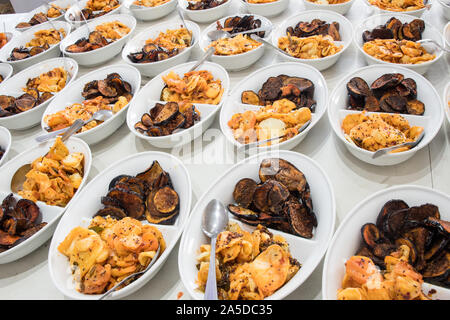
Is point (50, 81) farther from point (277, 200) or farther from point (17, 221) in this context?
point (277, 200)

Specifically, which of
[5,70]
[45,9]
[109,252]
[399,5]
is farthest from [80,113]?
[399,5]

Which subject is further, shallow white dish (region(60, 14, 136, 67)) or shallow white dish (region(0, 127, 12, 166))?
shallow white dish (region(60, 14, 136, 67))

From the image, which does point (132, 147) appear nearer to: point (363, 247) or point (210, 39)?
point (210, 39)

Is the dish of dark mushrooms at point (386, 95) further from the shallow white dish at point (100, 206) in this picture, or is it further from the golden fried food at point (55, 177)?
the golden fried food at point (55, 177)

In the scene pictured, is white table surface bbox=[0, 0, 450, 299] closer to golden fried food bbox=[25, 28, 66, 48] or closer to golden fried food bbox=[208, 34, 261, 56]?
golden fried food bbox=[208, 34, 261, 56]

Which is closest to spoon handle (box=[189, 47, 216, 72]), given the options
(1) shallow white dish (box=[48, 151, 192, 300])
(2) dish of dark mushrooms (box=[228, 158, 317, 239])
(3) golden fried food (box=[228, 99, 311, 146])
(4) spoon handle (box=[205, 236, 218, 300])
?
(3) golden fried food (box=[228, 99, 311, 146])

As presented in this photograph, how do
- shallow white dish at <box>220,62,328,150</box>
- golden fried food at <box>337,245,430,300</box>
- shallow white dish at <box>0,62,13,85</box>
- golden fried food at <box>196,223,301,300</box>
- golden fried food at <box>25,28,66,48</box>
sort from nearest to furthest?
1. golden fried food at <box>337,245,430,300</box>
2. golden fried food at <box>196,223,301,300</box>
3. shallow white dish at <box>220,62,328,150</box>
4. shallow white dish at <box>0,62,13,85</box>
5. golden fried food at <box>25,28,66,48</box>

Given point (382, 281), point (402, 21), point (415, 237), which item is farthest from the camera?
point (402, 21)
